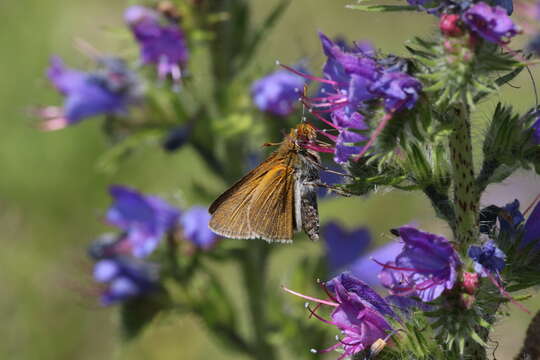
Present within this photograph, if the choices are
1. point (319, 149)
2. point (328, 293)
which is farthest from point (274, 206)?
point (328, 293)

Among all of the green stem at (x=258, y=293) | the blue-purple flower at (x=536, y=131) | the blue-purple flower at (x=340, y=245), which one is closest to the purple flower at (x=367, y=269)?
the blue-purple flower at (x=340, y=245)

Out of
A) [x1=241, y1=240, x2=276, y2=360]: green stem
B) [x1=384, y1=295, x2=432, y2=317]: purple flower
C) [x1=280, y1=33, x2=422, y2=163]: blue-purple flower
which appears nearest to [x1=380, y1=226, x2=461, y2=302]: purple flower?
[x1=384, y1=295, x2=432, y2=317]: purple flower

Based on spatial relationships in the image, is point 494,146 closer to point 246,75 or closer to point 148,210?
point 246,75

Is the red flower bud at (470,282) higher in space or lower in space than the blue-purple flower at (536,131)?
lower

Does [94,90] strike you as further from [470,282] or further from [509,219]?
[470,282]

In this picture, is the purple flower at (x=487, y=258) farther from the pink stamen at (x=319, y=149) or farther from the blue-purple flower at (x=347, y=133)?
the pink stamen at (x=319, y=149)

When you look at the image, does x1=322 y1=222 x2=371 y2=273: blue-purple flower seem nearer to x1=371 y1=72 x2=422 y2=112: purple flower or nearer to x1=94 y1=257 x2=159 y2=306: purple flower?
x1=94 y1=257 x2=159 y2=306: purple flower
